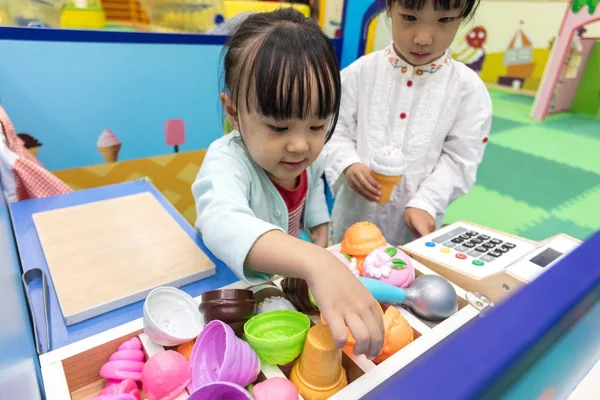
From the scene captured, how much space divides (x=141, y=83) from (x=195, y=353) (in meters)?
1.13

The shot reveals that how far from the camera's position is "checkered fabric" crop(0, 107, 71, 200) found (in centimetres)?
86

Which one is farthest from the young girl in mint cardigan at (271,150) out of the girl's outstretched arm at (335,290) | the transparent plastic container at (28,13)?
the transparent plastic container at (28,13)

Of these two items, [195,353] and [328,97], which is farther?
[328,97]

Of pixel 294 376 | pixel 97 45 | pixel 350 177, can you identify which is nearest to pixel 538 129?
pixel 350 177

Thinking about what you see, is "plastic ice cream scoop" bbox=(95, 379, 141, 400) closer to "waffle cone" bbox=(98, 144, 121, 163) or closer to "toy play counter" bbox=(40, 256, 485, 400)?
"toy play counter" bbox=(40, 256, 485, 400)

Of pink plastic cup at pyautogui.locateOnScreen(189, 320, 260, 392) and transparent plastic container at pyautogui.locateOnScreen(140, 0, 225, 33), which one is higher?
transparent plastic container at pyautogui.locateOnScreen(140, 0, 225, 33)

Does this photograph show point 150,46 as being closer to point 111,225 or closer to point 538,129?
point 111,225

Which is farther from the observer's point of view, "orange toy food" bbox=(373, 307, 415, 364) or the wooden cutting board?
the wooden cutting board

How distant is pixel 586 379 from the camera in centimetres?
53

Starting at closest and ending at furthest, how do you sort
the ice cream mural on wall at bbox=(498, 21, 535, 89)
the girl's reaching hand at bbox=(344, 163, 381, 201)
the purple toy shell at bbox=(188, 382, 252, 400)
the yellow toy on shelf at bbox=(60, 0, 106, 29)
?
the purple toy shell at bbox=(188, 382, 252, 400), the girl's reaching hand at bbox=(344, 163, 381, 201), the yellow toy on shelf at bbox=(60, 0, 106, 29), the ice cream mural on wall at bbox=(498, 21, 535, 89)

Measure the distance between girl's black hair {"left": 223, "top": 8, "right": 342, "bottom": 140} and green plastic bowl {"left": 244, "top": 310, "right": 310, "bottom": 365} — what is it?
0.25 meters

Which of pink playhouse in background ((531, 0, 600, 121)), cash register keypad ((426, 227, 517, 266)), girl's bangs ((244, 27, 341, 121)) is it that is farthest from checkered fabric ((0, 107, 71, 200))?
pink playhouse in background ((531, 0, 600, 121))

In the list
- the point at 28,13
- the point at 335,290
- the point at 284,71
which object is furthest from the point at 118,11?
the point at 335,290

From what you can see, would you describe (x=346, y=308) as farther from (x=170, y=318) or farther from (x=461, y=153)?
(x=461, y=153)
